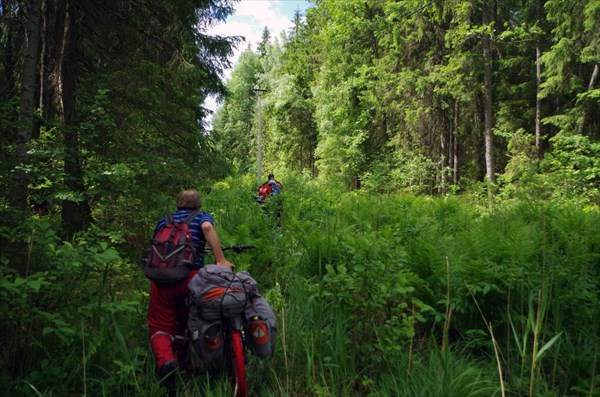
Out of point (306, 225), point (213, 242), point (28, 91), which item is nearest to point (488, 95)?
point (306, 225)

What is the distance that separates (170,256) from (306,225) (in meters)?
3.60

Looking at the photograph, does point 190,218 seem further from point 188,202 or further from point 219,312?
point 219,312

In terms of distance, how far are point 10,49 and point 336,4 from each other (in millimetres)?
18328

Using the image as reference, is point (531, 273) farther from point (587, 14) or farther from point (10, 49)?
point (587, 14)

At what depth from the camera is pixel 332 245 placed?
15.5 ft

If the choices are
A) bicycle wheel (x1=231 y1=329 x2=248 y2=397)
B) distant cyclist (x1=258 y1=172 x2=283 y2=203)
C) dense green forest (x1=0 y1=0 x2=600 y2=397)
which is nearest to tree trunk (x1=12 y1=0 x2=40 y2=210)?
dense green forest (x1=0 y1=0 x2=600 y2=397)

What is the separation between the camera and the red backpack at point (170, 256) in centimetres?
287

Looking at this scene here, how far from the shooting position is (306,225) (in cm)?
630

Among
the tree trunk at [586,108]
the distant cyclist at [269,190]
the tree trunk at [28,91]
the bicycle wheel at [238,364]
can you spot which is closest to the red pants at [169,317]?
the bicycle wheel at [238,364]

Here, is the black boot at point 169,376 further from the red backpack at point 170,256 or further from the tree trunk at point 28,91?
the tree trunk at point 28,91

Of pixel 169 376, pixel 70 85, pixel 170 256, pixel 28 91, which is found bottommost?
pixel 169 376

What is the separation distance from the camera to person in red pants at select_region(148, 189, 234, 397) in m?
2.89

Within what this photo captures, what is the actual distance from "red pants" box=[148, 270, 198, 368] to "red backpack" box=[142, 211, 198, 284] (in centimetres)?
16

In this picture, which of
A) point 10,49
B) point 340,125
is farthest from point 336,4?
point 10,49
